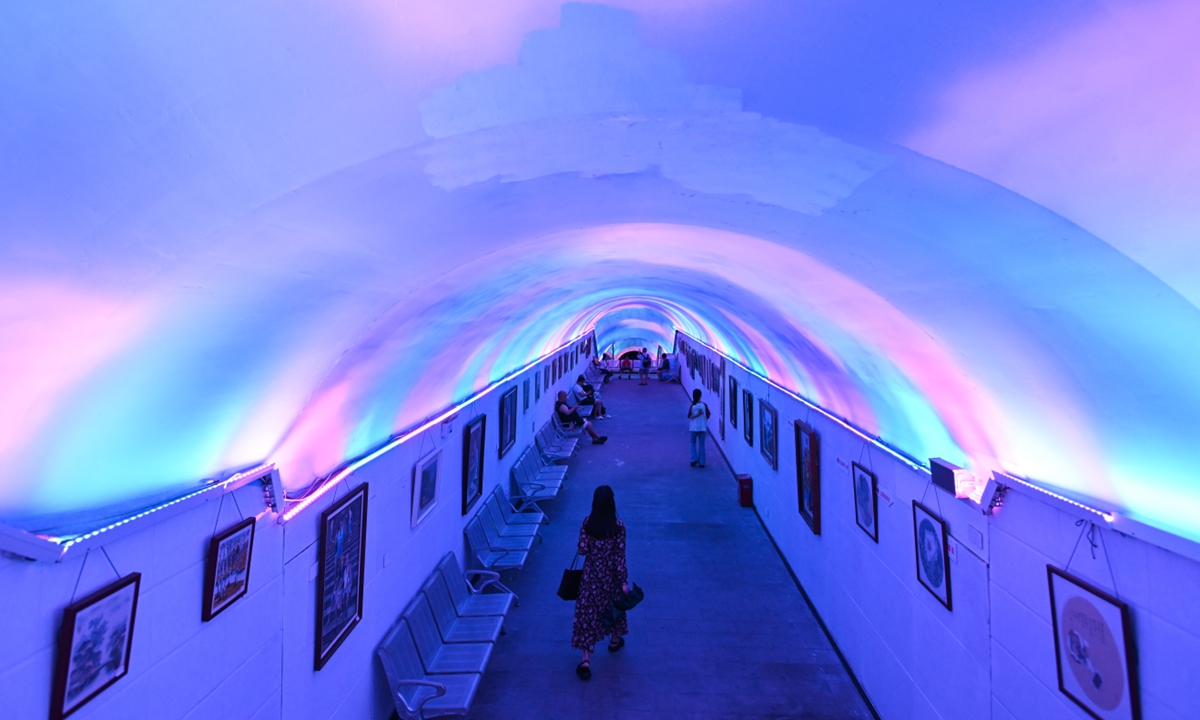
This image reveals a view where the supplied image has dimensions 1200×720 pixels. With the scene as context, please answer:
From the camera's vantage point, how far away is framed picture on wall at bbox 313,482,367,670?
13.3 feet

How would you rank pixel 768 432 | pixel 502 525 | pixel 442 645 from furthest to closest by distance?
pixel 768 432 < pixel 502 525 < pixel 442 645

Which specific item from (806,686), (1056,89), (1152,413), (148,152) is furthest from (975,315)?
(806,686)

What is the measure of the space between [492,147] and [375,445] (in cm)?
370

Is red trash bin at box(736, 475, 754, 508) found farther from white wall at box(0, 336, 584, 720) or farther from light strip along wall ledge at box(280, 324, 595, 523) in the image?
white wall at box(0, 336, 584, 720)

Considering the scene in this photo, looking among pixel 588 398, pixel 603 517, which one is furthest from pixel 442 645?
pixel 588 398

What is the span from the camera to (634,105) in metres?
2.04

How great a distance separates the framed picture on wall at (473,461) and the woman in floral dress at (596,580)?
2488 mm

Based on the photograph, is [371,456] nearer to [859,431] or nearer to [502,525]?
[502,525]

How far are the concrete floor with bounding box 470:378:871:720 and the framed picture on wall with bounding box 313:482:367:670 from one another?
172cm

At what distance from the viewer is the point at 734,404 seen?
40.8 ft

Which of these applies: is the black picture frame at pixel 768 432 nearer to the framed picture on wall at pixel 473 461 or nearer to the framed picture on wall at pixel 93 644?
the framed picture on wall at pixel 473 461

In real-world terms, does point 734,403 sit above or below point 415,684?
above

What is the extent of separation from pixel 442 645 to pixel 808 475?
4536 millimetres

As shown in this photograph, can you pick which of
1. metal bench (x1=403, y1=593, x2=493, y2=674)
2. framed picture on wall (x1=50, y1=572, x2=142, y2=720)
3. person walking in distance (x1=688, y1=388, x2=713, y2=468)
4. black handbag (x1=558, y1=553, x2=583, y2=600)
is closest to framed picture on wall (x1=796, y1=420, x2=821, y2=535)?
black handbag (x1=558, y1=553, x2=583, y2=600)
